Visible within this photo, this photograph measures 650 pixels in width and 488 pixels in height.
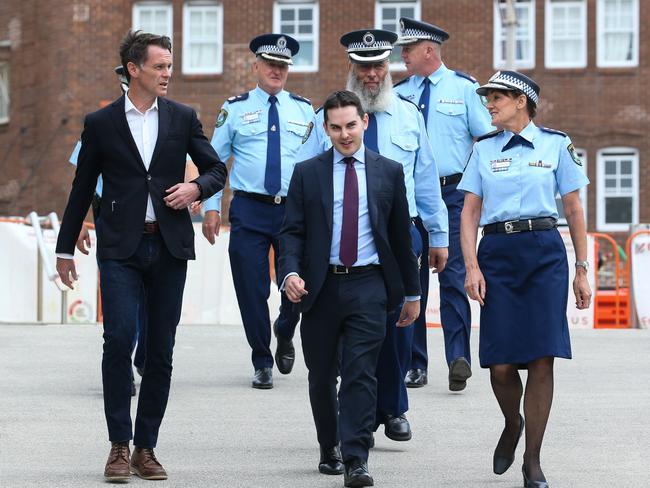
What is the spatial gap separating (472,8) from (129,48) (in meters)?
30.6

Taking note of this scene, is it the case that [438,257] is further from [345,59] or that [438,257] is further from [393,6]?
[393,6]

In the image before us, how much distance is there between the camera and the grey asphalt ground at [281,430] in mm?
8062

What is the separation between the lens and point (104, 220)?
7.84 metres

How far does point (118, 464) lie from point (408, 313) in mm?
1567

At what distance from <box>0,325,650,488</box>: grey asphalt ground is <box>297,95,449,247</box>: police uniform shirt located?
1255 millimetres

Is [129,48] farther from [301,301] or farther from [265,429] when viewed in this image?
[265,429]

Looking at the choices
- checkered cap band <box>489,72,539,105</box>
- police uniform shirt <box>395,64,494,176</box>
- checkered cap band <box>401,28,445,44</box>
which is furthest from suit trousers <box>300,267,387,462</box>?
checkered cap band <box>401,28,445,44</box>

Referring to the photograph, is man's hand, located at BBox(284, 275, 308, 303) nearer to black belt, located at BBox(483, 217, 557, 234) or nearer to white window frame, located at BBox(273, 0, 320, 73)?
black belt, located at BBox(483, 217, 557, 234)

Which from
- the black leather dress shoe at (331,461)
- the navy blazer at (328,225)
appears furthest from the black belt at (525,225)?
the black leather dress shoe at (331,461)

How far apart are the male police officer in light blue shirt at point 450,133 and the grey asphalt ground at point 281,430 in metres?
0.39

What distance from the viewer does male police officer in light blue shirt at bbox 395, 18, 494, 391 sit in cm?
1090

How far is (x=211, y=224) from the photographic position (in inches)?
436

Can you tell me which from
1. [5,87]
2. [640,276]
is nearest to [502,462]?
[640,276]

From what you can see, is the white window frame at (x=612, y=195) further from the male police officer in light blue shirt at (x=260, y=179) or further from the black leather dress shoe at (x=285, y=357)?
the male police officer in light blue shirt at (x=260, y=179)
